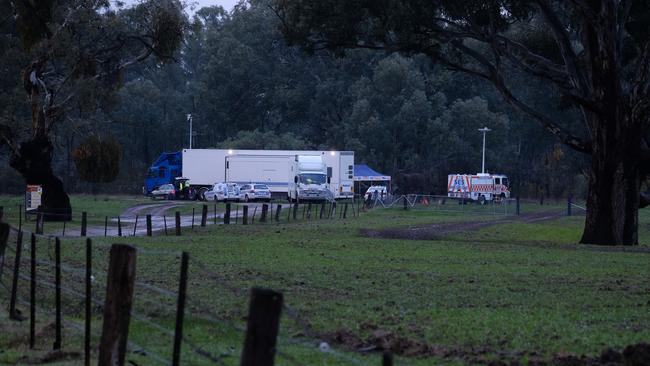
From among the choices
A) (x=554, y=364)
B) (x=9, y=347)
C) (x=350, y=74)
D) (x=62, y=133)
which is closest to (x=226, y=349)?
(x=9, y=347)

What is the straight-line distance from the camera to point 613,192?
3850cm

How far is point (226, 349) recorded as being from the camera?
1336cm

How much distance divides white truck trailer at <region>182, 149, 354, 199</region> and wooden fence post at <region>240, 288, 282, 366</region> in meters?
74.7

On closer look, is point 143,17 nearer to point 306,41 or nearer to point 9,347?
point 306,41

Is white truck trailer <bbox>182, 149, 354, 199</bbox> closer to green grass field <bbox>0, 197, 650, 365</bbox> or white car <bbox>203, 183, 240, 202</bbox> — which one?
white car <bbox>203, 183, 240, 202</bbox>

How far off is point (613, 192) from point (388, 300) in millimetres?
22369

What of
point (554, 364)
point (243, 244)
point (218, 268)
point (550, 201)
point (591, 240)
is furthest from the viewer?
point (550, 201)

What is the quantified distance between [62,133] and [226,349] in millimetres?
58073

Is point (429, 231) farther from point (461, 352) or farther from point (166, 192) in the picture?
point (166, 192)

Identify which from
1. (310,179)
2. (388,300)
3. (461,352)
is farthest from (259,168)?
(461,352)

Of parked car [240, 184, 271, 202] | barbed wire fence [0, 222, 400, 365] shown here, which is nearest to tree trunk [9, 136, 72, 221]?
barbed wire fence [0, 222, 400, 365]

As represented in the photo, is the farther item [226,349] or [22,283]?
[22,283]

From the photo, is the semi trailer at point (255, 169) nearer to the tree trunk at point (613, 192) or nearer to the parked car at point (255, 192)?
the parked car at point (255, 192)

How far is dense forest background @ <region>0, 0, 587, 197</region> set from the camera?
101 metres
